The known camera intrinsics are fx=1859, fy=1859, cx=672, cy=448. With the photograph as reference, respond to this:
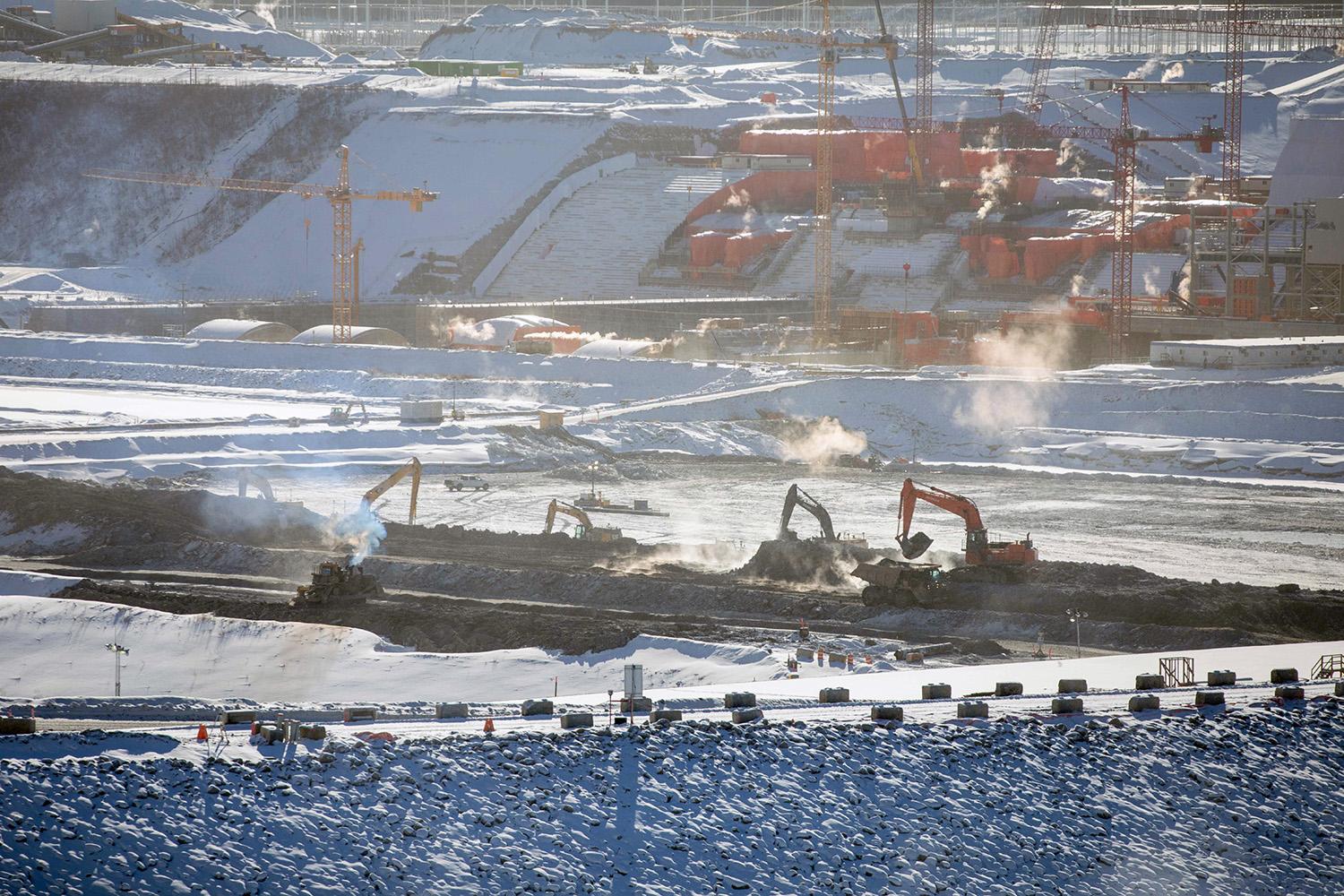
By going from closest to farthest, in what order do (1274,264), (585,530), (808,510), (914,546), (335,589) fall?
(335,589) < (914,546) < (808,510) < (585,530) < (1274,264)

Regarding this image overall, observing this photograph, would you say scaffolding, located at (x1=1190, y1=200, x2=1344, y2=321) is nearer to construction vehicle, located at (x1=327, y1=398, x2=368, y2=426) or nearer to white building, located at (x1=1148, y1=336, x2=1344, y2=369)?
white building, located at (x1=1148, y1=336, x2=1344, y2=369)

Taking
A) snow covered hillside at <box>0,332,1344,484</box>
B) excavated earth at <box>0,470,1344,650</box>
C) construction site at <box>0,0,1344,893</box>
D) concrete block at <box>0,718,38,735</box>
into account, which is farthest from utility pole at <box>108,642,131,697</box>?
snow covered hillside at <box>0,332,1344,484</box>

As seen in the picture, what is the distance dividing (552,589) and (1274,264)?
40.0 metres

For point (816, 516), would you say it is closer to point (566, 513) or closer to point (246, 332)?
point (566, 513)

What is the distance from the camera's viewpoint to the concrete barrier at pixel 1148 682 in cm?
2253

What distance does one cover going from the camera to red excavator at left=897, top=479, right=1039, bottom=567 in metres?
32.2

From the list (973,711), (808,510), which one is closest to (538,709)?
(973,711)

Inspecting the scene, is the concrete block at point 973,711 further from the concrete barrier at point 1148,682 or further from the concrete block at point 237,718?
the concrete block at point 237,718

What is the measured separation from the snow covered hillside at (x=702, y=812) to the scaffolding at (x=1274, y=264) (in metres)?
44.4

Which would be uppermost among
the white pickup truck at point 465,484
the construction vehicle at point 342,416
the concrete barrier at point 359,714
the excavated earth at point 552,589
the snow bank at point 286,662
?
the construction vehicle at point 342,416

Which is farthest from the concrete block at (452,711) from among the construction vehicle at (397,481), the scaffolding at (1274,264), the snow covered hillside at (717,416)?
the scaffolding at (1274,264)

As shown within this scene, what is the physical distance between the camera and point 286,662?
27.9 m

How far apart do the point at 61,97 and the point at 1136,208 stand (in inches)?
2093

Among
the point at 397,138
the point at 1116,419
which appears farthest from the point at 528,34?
the point at 1116,419
